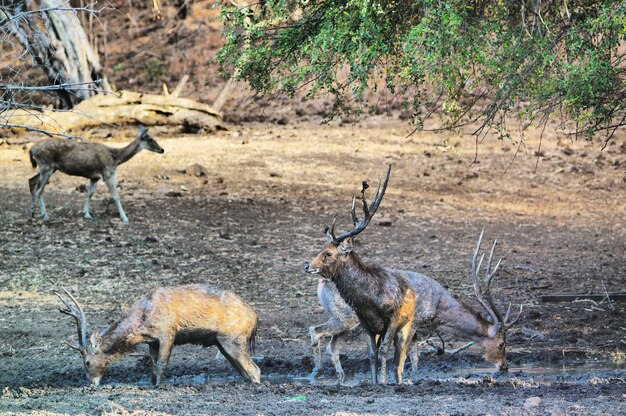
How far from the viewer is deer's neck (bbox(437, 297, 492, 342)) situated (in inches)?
382

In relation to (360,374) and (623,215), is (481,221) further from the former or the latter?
(360,374)

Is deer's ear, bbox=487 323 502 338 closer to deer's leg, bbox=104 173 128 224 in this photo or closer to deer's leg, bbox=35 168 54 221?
deer's leg, bbox=104 173 128 224

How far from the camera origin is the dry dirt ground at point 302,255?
8156mm

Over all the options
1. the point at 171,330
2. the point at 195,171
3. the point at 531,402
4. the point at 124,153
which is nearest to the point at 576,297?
the point at 531,402

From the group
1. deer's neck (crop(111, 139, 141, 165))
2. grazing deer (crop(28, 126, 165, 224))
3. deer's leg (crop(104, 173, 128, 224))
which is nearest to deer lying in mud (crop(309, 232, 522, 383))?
deer's leg (crop(104, 173, 128, 224))

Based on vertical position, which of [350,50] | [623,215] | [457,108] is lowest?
[623,215]

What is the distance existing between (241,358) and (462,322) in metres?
2.12

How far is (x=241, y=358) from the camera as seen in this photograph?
9.04 meters

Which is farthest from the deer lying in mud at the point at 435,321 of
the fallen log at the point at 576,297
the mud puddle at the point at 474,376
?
the fallen log at the point at 576,297

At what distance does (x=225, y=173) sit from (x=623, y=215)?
6.83m

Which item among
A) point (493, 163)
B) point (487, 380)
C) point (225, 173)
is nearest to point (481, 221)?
point (493, 163)

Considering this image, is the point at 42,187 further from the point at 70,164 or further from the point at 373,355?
the point at 373,355

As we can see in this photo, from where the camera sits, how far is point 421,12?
11.1m

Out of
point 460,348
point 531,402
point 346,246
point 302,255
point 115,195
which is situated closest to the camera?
point 531,402
